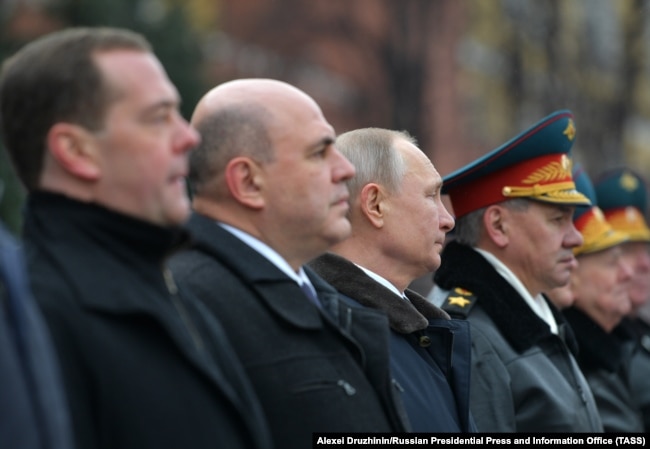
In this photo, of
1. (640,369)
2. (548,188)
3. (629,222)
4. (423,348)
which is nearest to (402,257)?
(423,348)

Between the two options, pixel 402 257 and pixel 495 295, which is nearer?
pixel 402 257

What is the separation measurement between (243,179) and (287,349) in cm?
57

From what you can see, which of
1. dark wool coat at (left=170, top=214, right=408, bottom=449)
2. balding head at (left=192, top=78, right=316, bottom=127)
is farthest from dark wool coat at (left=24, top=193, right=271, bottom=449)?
balding head at (left=192, top=78, right=316, bottom=127)

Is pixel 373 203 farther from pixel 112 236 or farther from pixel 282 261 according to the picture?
pixel 112 236

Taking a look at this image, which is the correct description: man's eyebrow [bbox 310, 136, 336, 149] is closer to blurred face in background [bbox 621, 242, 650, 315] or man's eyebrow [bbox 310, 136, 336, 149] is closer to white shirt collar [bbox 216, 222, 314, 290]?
white shirt collar [bbox 216, 222, 314, 290]

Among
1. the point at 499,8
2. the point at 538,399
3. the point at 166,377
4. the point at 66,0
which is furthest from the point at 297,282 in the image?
the point at 499,8

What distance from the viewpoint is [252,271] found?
4.11 metres

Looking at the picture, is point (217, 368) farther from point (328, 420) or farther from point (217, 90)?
point (217, 90)

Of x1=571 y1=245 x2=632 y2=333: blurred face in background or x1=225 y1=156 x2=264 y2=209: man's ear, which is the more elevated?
x1=225 y1=156 x2=264 y2=209: man's ear

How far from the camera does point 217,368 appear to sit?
11.8 ft

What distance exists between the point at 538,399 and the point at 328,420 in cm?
198

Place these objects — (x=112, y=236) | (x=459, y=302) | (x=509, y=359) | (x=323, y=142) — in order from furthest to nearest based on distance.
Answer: (x=459, y=302) < (x=509, y=359) < (x=323, y=142) < (x=112, y=236)

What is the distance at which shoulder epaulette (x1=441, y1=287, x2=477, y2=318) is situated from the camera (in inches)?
234

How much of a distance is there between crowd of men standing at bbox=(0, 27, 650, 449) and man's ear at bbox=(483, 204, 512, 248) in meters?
0.01
